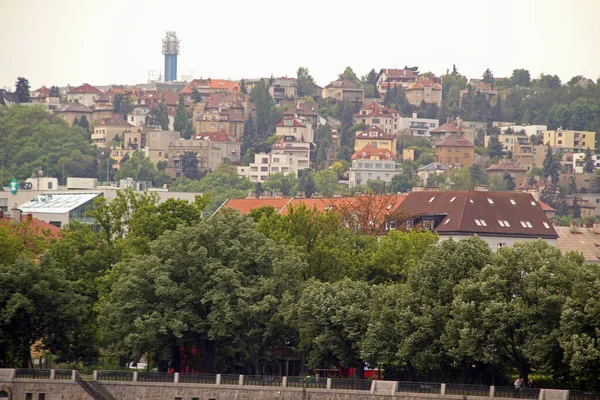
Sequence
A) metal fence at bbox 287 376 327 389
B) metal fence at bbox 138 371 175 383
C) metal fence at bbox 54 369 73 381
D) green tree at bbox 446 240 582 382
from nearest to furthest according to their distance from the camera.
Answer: green tree at bbox 446 240 582 382, metal fence at bbox 287 376 327 389, metal fence at bbox 138 371 175 383, metal fence at bbox 54 369 73 381

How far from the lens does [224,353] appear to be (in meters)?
77.4

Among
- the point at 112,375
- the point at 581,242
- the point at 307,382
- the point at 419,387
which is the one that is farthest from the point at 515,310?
the point at 581,242

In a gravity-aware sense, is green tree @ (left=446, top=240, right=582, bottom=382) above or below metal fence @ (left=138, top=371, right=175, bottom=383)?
above

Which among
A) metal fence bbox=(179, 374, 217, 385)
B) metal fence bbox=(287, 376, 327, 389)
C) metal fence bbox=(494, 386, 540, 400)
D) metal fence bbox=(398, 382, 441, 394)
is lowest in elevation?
metal fence bbox=(179, 374, 217, 385)

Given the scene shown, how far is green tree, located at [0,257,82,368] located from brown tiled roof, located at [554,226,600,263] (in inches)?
2171

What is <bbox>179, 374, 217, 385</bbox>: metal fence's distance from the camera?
71.7 m

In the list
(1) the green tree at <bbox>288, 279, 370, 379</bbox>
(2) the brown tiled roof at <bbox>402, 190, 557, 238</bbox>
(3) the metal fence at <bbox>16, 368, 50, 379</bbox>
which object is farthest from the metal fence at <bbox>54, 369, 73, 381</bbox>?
(2) the brown tiled roof at <bbox>402, 190, 557, 238</bbox>

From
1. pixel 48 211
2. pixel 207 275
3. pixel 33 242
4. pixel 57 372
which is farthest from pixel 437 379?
pixel 48 211

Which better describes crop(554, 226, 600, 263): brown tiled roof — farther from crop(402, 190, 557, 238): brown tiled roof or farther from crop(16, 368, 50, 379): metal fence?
crop(16, 368, 50, 379): metal fence

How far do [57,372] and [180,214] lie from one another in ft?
49.2

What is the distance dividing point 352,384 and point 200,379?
25.2 feet

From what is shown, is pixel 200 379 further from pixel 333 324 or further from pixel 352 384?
pixel 352 384

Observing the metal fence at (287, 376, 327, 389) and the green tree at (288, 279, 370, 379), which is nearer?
the metal fence at (287, 376, 327, 389)

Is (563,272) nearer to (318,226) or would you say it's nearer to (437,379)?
(437,379)
